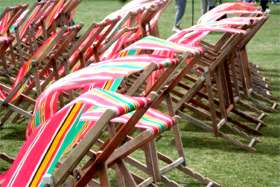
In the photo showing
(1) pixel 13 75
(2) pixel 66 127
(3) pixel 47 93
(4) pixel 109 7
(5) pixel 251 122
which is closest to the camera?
(2) pixel 66 127

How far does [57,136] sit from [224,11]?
3.27 m

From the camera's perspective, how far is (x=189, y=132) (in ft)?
16.5

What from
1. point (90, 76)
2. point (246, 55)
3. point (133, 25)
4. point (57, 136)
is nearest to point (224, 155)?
point (133, 25)

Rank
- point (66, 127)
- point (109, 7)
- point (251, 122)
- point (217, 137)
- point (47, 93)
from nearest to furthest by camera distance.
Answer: point (66, 127) < point (47, 93) < point (217, 137) < point (251, 122) < point (109, 7)

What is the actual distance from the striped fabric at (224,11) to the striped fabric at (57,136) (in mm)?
2586

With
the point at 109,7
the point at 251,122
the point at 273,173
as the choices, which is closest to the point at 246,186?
the point at 273,173

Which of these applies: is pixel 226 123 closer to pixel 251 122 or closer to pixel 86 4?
pixel 251 122

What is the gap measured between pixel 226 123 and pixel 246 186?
40.3 inches

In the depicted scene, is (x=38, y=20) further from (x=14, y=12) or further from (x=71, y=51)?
(x=71, y=51)

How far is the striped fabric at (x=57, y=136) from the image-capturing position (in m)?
2.24

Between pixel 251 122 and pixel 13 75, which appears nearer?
pixel 251 122

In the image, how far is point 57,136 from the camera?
240 cm

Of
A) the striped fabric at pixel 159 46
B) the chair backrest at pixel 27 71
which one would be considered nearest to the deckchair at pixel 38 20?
the chair backrest at pixel 27 71

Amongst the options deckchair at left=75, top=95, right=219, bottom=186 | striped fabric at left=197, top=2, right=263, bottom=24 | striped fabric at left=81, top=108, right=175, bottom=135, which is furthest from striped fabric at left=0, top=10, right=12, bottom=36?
striped fabric at left=81, top=108, right=175, bottom=135
